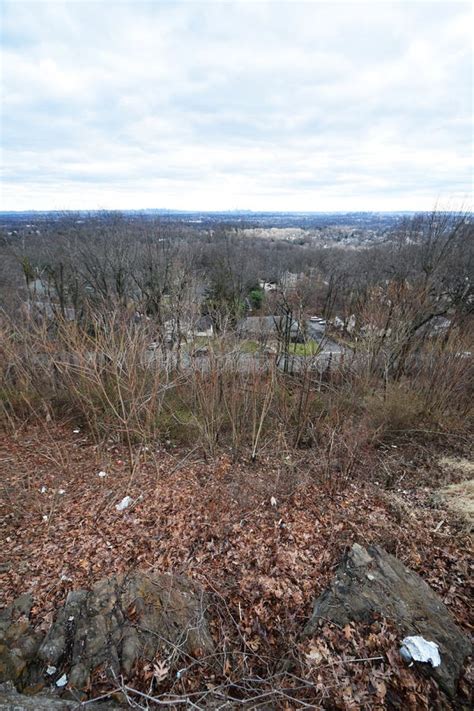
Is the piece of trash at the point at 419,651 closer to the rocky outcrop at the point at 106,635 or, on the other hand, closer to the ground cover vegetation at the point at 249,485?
the ground cover vegetation at the point at 249,485

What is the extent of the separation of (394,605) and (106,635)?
2511mm

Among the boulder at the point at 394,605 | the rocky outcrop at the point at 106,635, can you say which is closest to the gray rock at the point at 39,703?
the rocky outcrop at the point at 106,635

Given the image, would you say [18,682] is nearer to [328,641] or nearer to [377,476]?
[328,641]

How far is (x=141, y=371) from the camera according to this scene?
6121 millimetres

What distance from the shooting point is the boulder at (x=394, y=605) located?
2779mm

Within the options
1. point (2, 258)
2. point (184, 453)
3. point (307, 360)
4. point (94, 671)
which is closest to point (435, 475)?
point (307, 360)

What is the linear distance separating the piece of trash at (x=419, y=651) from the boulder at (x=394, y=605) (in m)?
0.07

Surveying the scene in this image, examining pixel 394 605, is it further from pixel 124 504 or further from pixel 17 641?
pixel 17 641

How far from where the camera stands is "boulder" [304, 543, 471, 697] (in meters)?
2.78

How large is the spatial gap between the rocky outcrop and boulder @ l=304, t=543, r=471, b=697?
3.47 ft

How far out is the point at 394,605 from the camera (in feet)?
10.1

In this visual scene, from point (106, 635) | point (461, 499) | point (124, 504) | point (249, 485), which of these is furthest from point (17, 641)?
point (461, 499)

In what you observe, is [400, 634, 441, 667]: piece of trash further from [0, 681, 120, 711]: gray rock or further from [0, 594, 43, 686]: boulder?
[0, 594, 43, 686]: boulder

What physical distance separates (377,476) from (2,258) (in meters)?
29.6
